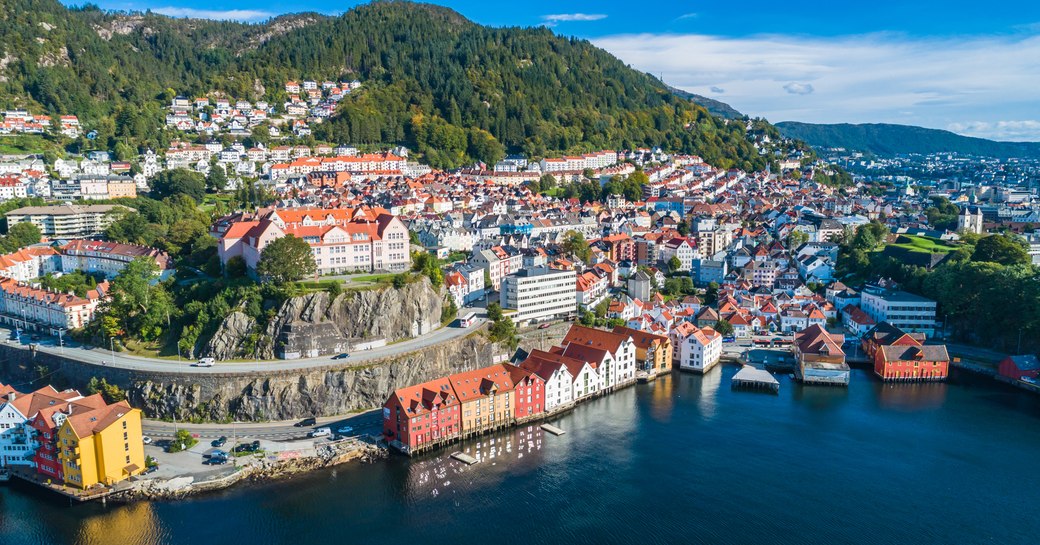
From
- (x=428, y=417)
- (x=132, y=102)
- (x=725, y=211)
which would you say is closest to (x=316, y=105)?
(x=132, y=102)

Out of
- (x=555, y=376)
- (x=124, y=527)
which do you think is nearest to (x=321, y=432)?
(x=124, y=527)

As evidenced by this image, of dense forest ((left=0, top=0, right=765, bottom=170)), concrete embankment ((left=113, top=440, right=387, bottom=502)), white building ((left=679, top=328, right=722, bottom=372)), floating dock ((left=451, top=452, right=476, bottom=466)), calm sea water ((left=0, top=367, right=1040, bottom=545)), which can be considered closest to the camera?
calm sea water ((left=0, top=367, right=1040, bottom=545))

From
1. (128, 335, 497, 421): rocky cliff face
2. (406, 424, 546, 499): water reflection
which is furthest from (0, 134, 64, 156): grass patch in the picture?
(406, 424, 546, 499): water reflection

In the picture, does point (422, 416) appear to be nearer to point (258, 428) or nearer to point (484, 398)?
point (484, 398)

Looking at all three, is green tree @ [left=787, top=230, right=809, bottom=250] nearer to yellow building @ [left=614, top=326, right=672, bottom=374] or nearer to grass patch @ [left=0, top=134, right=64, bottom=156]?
yellow building @ [left=614, top=326, right=672, bottom=374]

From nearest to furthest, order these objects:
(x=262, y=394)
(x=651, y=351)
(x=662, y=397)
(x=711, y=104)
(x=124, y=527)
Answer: (x=124, y=527)
(x=262, y=394)
(x=662, y=397)
(x=651, y=351)
(x=711, y=104)

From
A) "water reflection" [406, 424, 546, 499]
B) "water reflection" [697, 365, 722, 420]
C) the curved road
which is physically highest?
the curved road

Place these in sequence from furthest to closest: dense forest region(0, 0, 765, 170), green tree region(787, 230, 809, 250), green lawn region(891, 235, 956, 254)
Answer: dense forest region(0, 0, 765, 170), green tree region(787, 230, 809, 250), green lawn region(891, 235, 956, 254)
